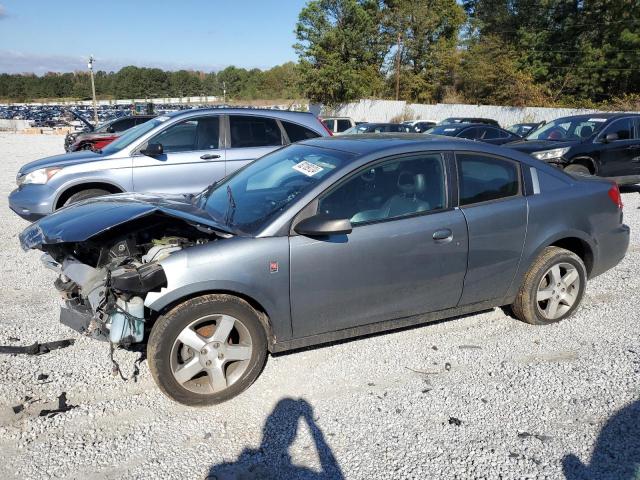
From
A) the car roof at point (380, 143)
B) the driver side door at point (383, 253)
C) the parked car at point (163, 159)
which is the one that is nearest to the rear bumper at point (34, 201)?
the parked car at point (163, 159)

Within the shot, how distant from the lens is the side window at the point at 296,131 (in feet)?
23.9

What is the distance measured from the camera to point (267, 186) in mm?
3867

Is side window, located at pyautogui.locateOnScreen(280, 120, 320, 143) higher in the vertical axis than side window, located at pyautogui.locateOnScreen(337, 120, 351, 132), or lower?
lower

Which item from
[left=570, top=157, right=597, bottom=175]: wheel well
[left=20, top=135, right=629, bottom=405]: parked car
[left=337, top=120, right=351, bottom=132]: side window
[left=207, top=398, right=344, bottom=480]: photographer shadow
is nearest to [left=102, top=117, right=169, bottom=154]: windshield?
[left=20, top=135, right=629, bottom=405]: parked car

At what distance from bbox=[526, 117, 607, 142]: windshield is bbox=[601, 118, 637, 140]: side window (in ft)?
0.62

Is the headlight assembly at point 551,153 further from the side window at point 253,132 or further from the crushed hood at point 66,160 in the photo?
the crushed hood at point 66,160

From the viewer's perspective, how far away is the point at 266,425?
2.99m

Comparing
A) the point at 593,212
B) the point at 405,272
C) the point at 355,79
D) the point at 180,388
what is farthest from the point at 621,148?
the point at 355,79

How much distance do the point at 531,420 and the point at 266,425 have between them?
5.25 feet

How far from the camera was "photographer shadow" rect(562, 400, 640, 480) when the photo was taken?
103 inches

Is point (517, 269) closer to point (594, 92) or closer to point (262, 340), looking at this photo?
point (262, 340)

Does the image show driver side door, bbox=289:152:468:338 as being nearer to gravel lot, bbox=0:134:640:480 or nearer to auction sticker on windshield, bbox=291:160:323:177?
auction sticker on windshield, bbox=291:160:323:177

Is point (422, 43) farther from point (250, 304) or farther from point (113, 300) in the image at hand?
point (113, 300)

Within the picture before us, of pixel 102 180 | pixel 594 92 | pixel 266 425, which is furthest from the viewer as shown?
pixel 594 92
